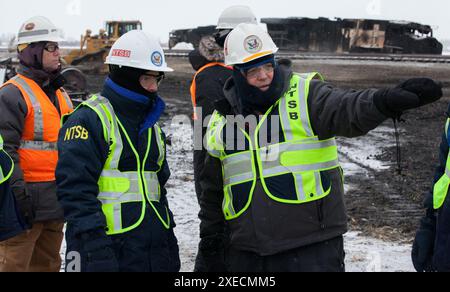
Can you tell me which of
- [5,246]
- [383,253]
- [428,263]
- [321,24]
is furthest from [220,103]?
[321,24]

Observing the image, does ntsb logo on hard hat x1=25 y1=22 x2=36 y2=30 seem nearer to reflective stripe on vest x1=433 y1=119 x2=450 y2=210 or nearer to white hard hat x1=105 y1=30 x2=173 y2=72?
white hard hat x1=105 y1=30 x2=173 y2=72

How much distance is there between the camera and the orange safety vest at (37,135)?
4773 mm

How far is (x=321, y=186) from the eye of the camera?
3.52 metres

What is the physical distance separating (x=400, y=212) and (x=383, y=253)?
1.61 meters

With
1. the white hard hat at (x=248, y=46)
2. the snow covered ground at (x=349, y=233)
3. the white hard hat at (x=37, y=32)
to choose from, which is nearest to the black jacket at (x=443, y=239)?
the white hard hat at (x=248, y=46)

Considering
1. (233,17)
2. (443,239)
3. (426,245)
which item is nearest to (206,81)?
(233,17)

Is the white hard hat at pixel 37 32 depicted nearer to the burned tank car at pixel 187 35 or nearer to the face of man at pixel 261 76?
the face of man at pixel 261 76

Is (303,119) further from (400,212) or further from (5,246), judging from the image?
(400,212)

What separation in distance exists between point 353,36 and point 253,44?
36.9 metres

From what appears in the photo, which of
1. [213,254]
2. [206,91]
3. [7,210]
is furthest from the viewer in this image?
[206,91]

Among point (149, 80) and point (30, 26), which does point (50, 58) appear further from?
point (149, 80)

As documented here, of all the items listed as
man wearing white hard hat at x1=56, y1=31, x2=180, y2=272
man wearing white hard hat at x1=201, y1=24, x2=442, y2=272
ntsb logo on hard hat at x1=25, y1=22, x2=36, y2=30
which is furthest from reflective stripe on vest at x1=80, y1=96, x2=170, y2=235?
ntsb logo on hard hat at x1=25, y1=22, x2=36, y2=30

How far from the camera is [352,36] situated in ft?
130
